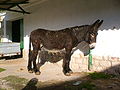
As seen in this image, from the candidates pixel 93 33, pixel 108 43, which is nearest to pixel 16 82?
pixel 93 33

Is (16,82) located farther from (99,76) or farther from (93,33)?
(93,33)

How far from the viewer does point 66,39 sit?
8.02 m

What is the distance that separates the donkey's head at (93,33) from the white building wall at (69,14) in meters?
0.36

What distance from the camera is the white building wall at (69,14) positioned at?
7438 mm

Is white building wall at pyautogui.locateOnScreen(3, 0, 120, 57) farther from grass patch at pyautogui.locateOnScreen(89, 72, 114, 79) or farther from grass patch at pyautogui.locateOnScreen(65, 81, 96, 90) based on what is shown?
grass patch at pyautogui.locateOnScreen(65, 81, 96, 90)

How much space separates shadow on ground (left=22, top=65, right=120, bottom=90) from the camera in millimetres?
6219

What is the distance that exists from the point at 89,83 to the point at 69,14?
11.8ft

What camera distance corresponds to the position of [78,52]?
8.79 m

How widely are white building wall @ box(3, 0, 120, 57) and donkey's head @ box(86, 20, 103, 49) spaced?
36 centimetres

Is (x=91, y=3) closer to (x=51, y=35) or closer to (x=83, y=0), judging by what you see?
(x=83, y=0)

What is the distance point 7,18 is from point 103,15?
9.34 metres

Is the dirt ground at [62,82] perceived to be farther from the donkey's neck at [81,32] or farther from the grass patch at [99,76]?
the donkey's neck at [81,32]

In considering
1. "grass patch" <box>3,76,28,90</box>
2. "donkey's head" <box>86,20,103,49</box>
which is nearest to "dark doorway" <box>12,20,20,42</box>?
"grass patch" <box>3,76,28,90</box>

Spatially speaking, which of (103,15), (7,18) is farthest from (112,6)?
(7,18)
